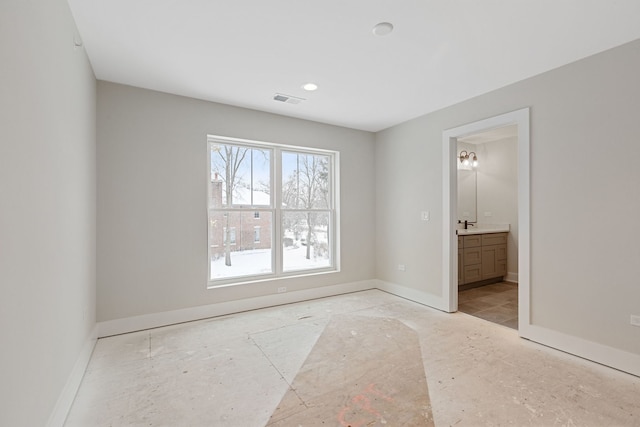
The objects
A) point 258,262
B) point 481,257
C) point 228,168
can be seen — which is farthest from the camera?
point 481,257

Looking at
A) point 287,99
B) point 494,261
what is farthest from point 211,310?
point 494,261

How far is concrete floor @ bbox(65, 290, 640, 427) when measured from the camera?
1.91m

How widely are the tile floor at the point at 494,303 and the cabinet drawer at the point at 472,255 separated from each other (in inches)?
19.3

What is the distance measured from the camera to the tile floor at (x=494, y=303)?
3668 millimetres

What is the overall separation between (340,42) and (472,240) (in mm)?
3941

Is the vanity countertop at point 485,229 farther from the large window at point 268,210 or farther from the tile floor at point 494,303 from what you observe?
the large window at point 268,210

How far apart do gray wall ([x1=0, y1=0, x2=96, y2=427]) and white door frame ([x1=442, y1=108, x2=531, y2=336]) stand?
12.5ft

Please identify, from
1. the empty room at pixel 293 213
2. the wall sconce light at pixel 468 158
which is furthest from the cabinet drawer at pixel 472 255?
the wall sconce light at pixel 468 158

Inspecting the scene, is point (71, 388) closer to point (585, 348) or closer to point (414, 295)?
point (414, 295)

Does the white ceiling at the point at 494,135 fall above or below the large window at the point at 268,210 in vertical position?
above

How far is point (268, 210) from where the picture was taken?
429 centimetres

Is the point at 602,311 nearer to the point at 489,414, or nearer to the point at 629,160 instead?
the point at 629,160

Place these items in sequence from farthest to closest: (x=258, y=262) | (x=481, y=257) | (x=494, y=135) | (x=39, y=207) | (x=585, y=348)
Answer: (x=494, y=135) → (x=481, y=257) → (x=258, y=262) → (x=585, y=348) → (x=39, y=207)

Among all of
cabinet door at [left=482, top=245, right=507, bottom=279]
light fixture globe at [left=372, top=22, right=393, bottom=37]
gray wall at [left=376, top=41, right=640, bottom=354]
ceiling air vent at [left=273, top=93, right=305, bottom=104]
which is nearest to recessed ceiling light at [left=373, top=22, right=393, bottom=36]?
light fixture globe at [left=372, top=22, right=393, bottom=37]
